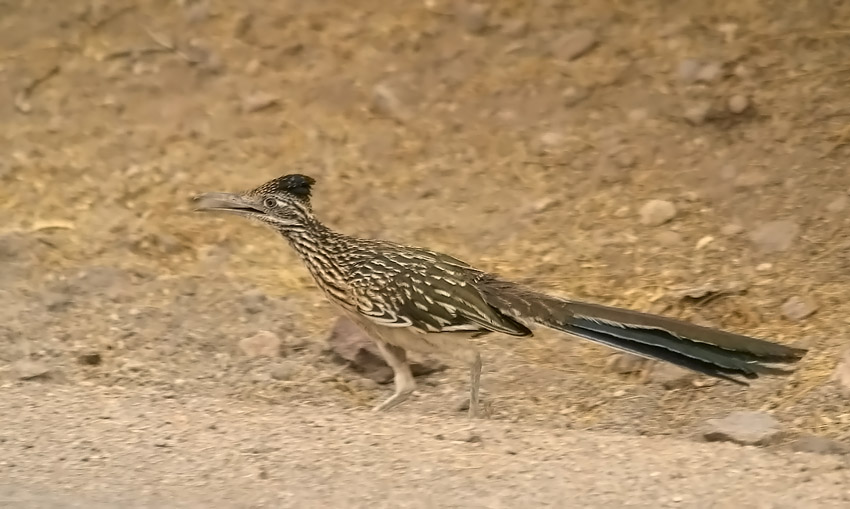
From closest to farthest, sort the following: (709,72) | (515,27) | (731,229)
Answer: (731,229) → (709,72) → (515,27)

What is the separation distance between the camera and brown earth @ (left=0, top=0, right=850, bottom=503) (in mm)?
4203

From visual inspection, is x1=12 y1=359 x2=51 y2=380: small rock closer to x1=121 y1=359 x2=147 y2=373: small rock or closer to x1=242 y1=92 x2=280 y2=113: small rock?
x1=121 y1=359 x2=147 y2=373: small rock

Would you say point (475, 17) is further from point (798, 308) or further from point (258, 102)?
point (798, 308)

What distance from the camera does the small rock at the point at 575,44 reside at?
18.2 ft

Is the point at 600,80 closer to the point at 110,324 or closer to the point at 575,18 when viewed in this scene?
the point at 575,18

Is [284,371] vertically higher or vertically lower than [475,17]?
lower

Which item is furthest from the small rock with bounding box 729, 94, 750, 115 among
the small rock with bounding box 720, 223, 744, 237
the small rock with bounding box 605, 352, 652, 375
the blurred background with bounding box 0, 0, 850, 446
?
the small rock with bounding box 605, 352, 652, 375

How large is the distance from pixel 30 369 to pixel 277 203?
1.19 m

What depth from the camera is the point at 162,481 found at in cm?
248

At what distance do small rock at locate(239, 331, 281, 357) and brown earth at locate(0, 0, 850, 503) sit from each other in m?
0.05

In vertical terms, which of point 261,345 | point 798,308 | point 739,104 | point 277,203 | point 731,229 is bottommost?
point 261,345

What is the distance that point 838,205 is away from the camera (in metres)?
4.68

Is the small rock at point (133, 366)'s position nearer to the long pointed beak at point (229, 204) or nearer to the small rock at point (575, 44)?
the long pointed beak at point (229, 204)

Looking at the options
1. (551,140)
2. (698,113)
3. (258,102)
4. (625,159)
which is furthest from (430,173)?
(698,113)
